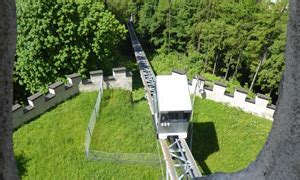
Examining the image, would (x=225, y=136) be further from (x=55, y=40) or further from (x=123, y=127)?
(x=55, y=40)

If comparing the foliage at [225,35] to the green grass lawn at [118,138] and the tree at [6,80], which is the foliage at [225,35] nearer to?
the green grass lawn at [118,138]

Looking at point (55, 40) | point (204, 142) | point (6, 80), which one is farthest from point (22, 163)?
point (6, 80)

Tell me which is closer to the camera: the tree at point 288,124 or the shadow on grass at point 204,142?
the tree at point 288,124

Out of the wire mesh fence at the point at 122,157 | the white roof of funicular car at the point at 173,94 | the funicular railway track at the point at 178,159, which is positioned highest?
the white roof of funicular car at the point at 173,94

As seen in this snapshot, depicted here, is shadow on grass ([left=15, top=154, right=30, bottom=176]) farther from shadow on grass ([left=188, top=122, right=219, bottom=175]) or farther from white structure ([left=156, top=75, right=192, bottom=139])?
shadow on grass ([left=188, top=122, right=219, bottom=175])

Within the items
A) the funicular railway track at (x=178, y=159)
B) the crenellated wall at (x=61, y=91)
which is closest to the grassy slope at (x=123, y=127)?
the crenellated wall at (x=61, y=91)

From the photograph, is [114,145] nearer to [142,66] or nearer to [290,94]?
[142,66]
